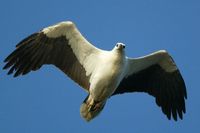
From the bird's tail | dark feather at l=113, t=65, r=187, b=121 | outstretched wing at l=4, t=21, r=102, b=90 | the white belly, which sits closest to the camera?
the white belly

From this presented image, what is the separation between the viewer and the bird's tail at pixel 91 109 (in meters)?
14.5

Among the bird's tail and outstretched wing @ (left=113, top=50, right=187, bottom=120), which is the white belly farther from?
outstretched wing @ (left=113, top=50, right=187, bottom=120)

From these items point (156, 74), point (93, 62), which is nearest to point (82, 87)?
point (93, 62)

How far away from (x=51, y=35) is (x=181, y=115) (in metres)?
4.33

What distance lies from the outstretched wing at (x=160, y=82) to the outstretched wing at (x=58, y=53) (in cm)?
116

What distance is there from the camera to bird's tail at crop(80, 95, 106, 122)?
14.5 meters

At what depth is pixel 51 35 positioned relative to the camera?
1499 cm

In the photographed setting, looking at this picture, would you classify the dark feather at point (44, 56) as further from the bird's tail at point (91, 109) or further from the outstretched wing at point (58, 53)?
the bird's tail at point (91, 109)

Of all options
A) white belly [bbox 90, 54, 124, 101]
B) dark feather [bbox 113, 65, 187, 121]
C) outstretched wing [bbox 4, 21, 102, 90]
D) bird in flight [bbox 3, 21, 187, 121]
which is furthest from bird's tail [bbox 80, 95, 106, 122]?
dark feather [bbox 113, 65, 187, 121]

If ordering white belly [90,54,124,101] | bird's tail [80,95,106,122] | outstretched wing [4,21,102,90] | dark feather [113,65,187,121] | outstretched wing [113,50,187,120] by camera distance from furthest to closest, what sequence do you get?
dark feather [113,65,187,121] → outstretched wing [113,50,187,120] → outstretched wing [4,21,102,90] → bird's tail [80,95,106,122] → white belly [90,54,124,101]

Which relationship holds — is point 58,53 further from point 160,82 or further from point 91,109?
point 160,82

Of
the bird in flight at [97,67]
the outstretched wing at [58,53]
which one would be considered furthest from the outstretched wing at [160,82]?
the outstretched wing at [58,53]

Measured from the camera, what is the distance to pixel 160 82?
15.9m

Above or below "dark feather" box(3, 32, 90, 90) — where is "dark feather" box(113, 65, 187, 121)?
below
